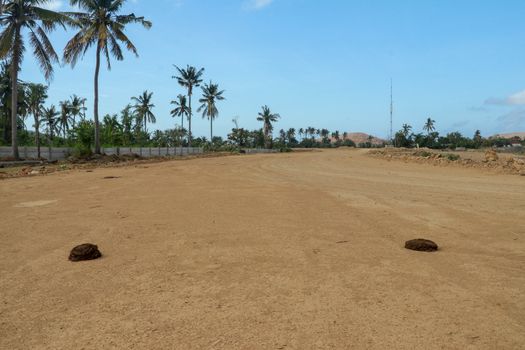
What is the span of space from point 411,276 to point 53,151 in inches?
1214

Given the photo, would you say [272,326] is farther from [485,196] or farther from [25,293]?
[485,196]

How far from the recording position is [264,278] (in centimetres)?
405

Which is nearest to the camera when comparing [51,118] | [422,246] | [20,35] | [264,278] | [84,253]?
[264,278]

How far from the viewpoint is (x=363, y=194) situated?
10008mm

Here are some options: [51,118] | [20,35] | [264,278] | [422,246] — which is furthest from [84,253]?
[51,118]

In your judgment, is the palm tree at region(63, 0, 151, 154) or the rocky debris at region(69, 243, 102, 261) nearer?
the rocky debris at region(69, 243, 102, 261)

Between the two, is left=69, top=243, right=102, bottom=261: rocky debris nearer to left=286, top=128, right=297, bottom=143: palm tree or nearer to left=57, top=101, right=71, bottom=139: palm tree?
left=57, top=101, right=71, bottom=139: palm tree

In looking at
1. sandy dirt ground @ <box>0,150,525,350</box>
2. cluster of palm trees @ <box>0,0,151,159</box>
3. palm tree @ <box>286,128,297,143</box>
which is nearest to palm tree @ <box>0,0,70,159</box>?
cluster of palm trees @ <box>0,0,151,159</box>

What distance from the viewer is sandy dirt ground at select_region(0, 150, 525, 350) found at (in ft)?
9.48

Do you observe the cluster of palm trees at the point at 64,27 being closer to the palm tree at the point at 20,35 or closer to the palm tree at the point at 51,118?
the palm tree at the point at 20,35

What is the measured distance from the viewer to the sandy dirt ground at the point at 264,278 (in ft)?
9.48

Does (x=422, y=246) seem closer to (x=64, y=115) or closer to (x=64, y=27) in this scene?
(x=64, y=27)

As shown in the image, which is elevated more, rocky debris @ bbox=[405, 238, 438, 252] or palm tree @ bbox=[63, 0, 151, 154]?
Answer: palm tree @ bbox=[63, 0, 151, 154]

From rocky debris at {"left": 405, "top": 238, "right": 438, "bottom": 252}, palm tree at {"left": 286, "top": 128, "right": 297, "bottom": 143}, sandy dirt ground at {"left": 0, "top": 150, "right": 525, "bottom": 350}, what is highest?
palm tree at {"left": 286, "top": 128, "right": 297, "bottom": 143}
